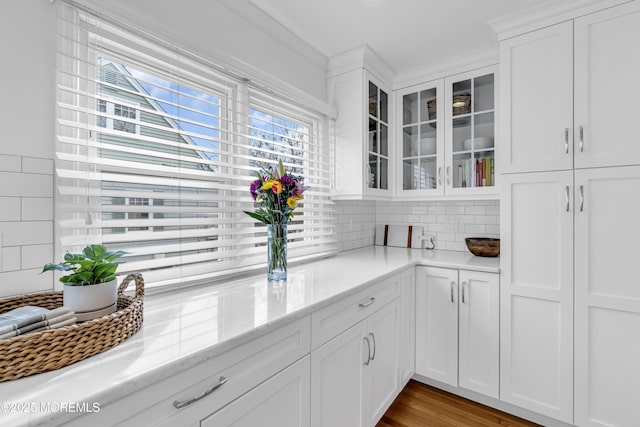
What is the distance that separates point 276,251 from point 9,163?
1.06 m

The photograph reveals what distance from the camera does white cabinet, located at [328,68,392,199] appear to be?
2.40 m

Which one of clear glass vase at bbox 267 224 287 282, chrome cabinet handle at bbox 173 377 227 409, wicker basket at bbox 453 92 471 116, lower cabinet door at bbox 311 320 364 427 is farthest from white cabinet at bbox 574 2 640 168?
chrome cabinet handle at bbox 173 377 227 409

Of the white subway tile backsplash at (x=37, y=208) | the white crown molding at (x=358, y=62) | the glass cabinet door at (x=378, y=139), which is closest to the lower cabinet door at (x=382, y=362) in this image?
the glass cabinet door at (x=378, y=139)

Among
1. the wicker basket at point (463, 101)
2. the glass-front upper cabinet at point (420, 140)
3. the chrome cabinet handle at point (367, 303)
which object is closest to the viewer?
the chrome cabinet handle at point (367, 303)

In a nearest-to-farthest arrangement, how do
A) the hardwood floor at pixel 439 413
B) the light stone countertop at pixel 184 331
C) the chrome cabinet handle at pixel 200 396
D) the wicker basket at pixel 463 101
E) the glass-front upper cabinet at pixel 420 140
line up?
the light stone countertop at pixel 184 331
the chrome cabinet handle at pixel 200 396
the hardwood floor at pixel 439 413
the wicker basket at pixel 463 101
the glass-front upper cabinet at pixel 420 140

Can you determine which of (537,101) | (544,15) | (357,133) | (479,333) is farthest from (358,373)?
(544,15)

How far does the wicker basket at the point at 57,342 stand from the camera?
679 millimetres

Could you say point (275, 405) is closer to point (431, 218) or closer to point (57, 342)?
point (57, 342)

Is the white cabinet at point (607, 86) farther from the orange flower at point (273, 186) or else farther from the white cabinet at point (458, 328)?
the orange flower at point (273, 186)

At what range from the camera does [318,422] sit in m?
1.32

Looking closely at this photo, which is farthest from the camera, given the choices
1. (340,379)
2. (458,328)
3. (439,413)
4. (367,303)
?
(458,328)

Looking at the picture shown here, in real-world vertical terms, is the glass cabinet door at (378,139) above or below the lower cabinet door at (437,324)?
above

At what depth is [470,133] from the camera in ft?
8.07

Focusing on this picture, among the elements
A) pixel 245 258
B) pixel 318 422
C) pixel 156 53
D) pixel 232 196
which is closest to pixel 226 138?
pixel 232 196
